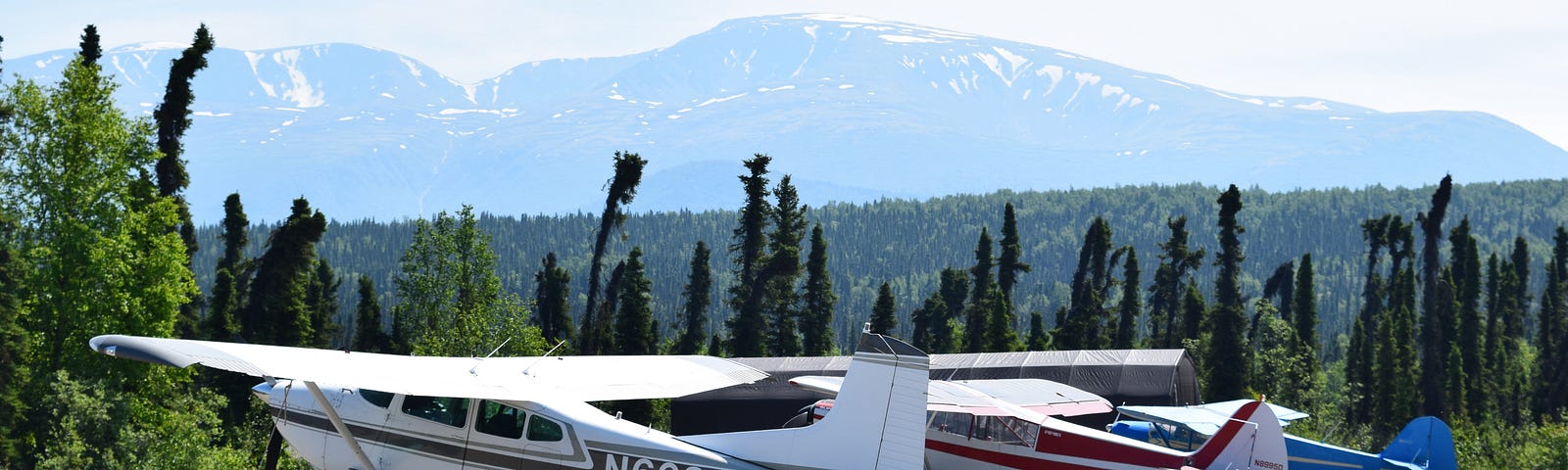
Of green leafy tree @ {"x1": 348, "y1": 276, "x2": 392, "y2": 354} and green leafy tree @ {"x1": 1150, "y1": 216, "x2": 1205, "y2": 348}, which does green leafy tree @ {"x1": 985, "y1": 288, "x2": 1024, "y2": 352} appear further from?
green leafy tree @ {"x1": 348, "y1": 276, "x2": 392, "y2": 354}

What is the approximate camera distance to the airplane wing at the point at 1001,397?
1998cm

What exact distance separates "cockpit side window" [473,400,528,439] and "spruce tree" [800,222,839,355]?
5058cm

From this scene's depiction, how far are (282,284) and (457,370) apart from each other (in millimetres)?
36269

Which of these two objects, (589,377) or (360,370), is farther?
(589,377)

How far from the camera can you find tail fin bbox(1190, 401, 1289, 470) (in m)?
19.3

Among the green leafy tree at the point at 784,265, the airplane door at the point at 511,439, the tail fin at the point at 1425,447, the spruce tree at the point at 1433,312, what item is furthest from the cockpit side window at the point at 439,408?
the spruce tree at the point at 1433,312

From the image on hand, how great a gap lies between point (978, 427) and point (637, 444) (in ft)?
21.4

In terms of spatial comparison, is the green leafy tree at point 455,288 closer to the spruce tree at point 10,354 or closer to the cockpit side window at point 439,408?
the spruce tree at point 10,354

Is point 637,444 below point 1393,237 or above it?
below

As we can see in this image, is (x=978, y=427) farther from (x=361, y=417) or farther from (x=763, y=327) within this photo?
(x=763, y=327)

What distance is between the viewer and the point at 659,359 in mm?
20281

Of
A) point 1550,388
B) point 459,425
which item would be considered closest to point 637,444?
point 459,425

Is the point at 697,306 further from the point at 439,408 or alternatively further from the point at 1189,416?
the point at 439,408

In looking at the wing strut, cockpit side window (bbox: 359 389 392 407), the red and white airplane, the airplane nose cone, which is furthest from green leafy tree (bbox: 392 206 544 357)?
the wing strut
